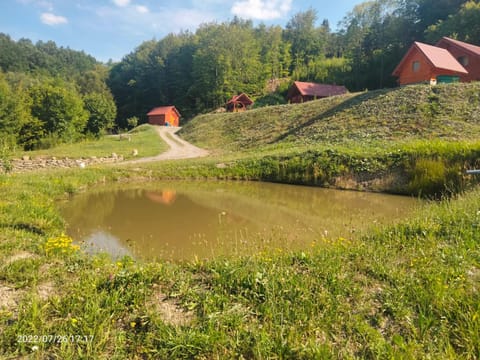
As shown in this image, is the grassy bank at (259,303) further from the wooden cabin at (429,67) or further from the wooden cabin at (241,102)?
the wooden cabin at (241,102)

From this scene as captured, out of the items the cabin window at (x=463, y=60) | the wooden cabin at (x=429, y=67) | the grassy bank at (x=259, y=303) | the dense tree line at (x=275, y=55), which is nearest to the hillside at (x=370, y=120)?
the wooden cabin at (x=429, y=67)

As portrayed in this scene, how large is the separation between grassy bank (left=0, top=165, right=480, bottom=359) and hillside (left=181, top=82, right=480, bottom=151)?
15.0 meters

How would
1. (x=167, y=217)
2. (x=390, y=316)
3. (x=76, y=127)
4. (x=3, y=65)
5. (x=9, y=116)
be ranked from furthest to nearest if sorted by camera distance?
(x=3, y=65) → (x=76, y=127) → (x=9, y=116) → (x=167, y=217) → (x=390, y=316)

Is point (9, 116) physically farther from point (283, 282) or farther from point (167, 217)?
point (283, 282)

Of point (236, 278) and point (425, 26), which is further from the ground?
point (425, 26)

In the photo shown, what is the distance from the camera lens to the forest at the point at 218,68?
121ft

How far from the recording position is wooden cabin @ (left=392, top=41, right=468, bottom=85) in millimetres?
27031

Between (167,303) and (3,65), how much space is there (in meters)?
115

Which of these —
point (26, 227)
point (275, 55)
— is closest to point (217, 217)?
point (26, 227)

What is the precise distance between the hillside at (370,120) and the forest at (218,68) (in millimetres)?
21421

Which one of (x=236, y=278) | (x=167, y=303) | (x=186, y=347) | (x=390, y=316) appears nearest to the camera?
(x=186, y=347)

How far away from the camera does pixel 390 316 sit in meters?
Result: 3.10

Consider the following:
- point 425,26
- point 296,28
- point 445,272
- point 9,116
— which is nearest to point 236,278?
point 445,272
